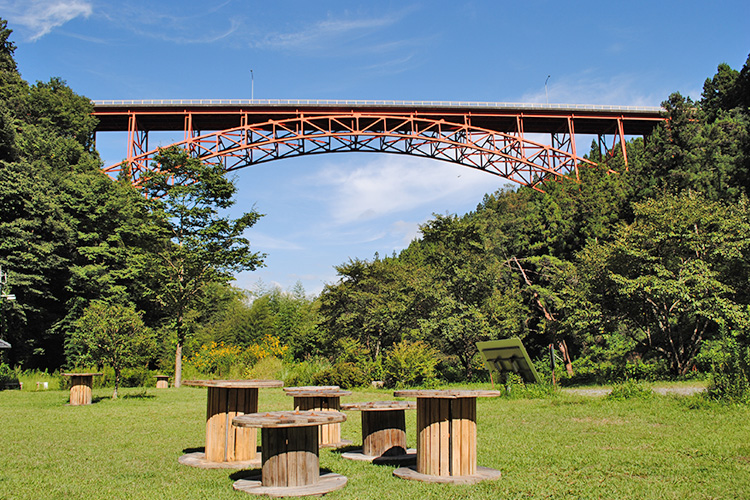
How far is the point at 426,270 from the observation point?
22.7 metres

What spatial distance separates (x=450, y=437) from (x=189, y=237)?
674 inches

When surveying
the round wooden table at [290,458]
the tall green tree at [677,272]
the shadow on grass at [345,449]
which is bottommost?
the shadow on grass at [345,449]

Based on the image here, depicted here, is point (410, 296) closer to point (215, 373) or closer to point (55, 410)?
point (215, 373)

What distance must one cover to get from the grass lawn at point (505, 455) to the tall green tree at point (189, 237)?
938 cm

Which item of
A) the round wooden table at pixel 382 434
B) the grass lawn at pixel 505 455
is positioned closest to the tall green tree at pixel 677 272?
the grass lawn at pixel 505 455

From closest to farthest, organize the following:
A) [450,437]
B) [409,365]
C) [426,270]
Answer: [450,437] < [409,365] < [426,270]

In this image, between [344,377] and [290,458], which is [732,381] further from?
[344,377]

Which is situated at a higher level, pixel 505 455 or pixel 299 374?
pixel 505 455

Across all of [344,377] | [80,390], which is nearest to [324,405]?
[80,390]

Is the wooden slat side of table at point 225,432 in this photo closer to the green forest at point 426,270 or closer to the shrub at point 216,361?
the green forest at point 426,270

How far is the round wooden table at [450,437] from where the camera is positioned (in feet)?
16.9

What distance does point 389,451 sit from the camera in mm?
6438

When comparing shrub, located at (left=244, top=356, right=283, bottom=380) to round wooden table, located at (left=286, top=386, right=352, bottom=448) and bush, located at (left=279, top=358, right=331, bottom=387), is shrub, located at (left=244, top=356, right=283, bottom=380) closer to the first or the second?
bush, located at (left=279, top=358, right=331, bottom=387)

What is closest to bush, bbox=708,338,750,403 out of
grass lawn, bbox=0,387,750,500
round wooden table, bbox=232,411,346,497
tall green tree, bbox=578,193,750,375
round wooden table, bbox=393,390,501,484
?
grass lawn, bbox=0,387,750,500
